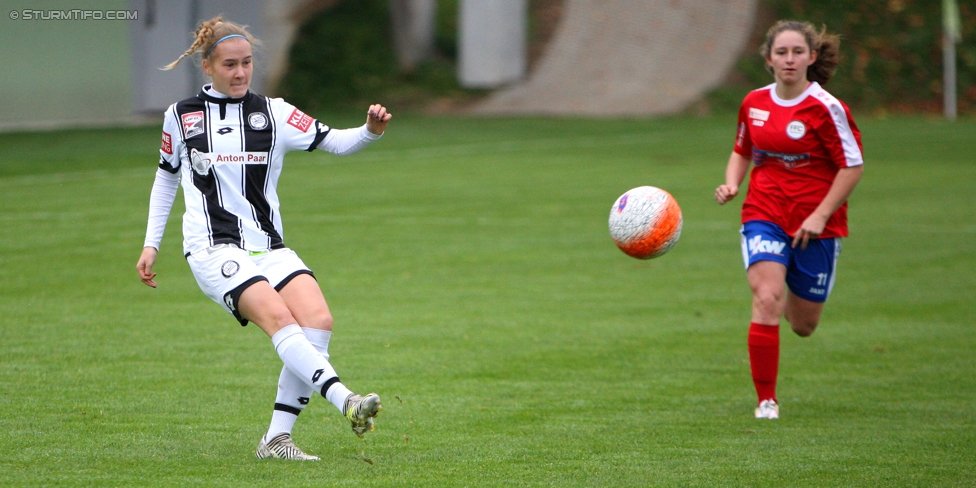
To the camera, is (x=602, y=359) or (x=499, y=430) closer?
(x=499, y=430)

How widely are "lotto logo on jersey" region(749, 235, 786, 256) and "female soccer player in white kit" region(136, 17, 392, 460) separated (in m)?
2.30

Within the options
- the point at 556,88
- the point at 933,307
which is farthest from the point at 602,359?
the point at 556,88

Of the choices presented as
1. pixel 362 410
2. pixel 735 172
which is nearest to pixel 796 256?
pixel 735 172

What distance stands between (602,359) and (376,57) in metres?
27.9

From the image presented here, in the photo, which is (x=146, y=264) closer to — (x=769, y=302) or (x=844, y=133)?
(x=769, y=302)

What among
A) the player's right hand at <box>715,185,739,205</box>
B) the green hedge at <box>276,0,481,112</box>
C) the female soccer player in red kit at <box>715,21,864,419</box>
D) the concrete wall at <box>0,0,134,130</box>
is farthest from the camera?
the green hedge at <box>276,0,481,112</box>

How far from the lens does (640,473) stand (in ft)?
17.6

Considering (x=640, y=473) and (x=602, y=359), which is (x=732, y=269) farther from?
(x=640, y=473)

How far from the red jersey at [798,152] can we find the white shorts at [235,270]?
2744 millimetres

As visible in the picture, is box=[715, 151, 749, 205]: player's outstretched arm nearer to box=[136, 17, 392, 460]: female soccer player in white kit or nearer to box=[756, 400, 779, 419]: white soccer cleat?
box=[756, 400, 779, 419]: white soccer cleat

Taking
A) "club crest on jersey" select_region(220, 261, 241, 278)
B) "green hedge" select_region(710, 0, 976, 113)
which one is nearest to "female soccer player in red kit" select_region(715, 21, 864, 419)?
"club crest on jersey" select_region(220, 261, 241, 278)

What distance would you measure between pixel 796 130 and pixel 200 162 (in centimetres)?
322

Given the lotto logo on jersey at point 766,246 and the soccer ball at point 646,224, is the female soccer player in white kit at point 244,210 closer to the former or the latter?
the soccer ball at point 646,224

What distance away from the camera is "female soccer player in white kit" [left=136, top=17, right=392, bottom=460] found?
17.1 ft
